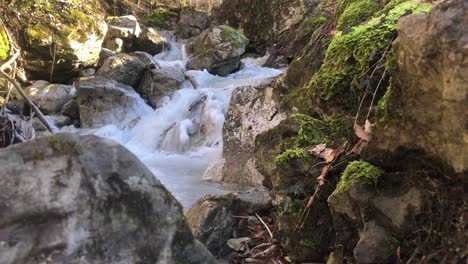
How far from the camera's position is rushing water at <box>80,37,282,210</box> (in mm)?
7086

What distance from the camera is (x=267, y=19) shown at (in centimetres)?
1544

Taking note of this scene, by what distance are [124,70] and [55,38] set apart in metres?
2.24

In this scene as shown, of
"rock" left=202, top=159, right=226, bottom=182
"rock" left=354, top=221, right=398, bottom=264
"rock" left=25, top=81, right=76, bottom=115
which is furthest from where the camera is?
"rock" left=25, top=81, right=76, bottom=115

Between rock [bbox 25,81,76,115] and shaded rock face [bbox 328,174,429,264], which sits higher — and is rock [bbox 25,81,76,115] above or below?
below

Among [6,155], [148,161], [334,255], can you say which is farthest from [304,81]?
[148,161]

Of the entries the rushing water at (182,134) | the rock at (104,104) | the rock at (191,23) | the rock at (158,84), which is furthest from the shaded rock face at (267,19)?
the rock at (104,104)

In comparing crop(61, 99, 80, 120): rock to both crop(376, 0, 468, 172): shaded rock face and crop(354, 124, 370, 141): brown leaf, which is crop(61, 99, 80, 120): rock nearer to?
crop(354, 124, 370, 141): brown leaf

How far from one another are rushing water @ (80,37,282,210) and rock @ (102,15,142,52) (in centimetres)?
390

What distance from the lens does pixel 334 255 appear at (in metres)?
2.43

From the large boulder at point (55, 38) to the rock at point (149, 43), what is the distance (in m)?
1.98

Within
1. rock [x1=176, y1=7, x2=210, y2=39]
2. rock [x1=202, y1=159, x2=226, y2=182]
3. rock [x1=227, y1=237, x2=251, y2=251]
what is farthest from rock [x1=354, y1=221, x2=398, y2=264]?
rock [x1=176, y1=7, x2=210, y2=39]

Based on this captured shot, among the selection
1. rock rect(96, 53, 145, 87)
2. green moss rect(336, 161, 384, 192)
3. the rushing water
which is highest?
green moss rect(336, 161, 384, 192)

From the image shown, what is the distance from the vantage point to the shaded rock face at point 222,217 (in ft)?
11.6

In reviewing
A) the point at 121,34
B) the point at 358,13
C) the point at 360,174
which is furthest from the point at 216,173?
the point at 121,34
